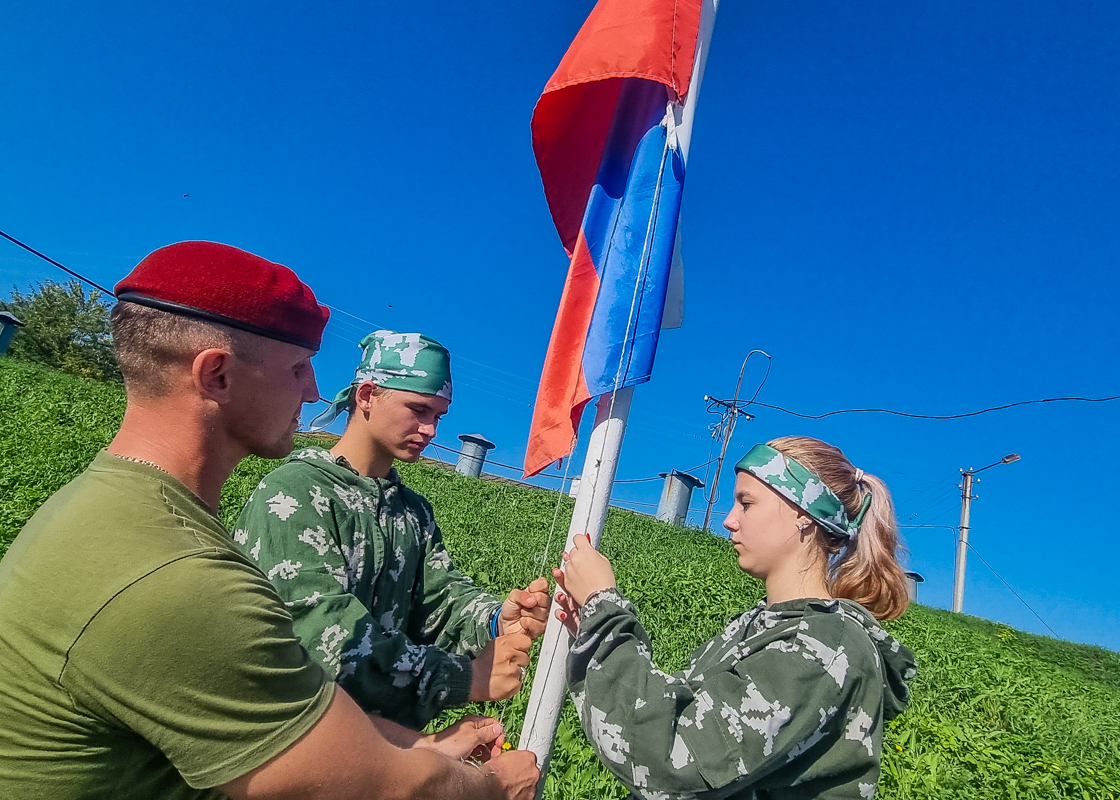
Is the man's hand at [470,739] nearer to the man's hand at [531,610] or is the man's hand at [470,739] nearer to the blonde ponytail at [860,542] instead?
the man's hand at [531,610]

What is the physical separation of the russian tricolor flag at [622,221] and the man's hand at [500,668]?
635mm

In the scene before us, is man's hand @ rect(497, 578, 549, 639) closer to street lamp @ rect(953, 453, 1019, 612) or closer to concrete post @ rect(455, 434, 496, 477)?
concrete post @ rect(455, 434, 496, 477)

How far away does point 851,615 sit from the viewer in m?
1.81

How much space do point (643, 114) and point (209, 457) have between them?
209 centimetres

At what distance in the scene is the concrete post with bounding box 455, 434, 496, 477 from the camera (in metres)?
19.2

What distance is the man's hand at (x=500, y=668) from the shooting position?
2.16m

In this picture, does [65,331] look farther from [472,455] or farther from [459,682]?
[459,682]

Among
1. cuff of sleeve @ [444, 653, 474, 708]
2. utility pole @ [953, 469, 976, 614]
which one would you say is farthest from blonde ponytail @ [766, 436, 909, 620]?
utility pole @ [953, 469, 976, 614]

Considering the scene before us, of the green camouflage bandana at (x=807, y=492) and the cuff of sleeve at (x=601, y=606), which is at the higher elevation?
the green camouflage bandana at (x=807, y=492)

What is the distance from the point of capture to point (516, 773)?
1.88m

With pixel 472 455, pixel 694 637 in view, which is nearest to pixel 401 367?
pixel 694 637

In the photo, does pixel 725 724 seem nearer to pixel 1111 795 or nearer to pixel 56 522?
pixel 56 522

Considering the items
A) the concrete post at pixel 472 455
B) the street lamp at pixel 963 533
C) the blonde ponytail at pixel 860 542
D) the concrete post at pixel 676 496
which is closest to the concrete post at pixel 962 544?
the street lamp at pixel 963 533

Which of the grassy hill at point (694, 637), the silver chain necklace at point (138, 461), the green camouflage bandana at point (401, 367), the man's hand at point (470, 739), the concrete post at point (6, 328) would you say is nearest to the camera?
the silver chain necklace at point (138, 461)
